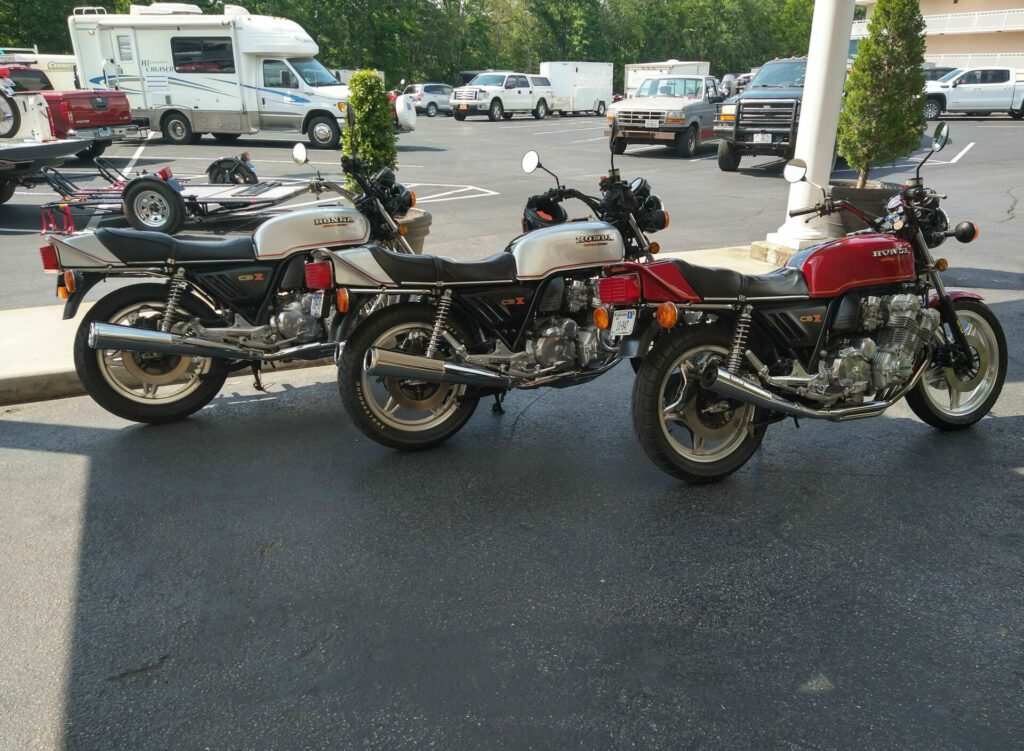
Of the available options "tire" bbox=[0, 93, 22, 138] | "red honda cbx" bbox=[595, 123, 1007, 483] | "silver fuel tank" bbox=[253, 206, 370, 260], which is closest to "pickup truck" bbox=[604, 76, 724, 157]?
"tire" bbox=[0, 93, 22, 138]

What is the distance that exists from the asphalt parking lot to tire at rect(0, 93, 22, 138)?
10.8m

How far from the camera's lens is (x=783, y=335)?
433 cm

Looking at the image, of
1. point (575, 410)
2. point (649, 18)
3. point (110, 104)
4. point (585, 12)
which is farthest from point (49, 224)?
point (649, 18)

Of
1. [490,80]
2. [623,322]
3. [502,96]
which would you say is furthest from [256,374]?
[490,80]

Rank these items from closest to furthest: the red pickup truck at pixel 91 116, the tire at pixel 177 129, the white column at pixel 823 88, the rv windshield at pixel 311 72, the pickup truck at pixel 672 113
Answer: the white column at pixel 823 88 < the red pickup truck at pixel 91 116 < the pickup truck at pixel 672 113 < the rv windshield at pixel 311 72 < the tire at pixel 177 129

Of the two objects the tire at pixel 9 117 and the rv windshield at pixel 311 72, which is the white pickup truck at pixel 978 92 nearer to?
the rv windshield at pixel 311 72

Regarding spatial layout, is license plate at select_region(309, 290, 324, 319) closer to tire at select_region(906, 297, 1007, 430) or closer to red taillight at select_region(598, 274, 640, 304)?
red taillight at select_region(598, 274, 640, 304)

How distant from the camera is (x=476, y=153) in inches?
844

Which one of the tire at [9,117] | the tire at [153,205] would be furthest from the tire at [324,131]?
the tire at [153,205]

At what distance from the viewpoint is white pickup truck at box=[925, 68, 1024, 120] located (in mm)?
29781

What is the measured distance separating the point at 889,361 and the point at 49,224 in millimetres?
10631

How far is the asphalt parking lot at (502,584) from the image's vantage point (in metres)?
2.71

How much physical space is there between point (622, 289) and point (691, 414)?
0.79 meters

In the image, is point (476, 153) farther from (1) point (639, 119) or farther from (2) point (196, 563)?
(2) point (196, 563)
